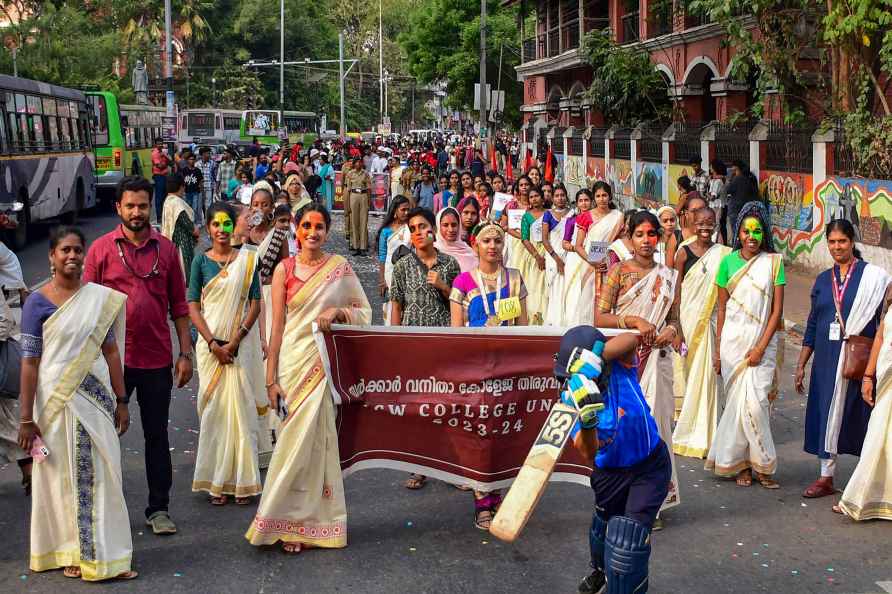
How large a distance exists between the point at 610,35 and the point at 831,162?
16843 mm

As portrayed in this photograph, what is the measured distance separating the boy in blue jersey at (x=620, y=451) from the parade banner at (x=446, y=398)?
1.37 m

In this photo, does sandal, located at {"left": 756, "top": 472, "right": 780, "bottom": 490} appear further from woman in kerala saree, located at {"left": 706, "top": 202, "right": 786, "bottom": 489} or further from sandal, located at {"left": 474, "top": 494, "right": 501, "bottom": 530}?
sandal, located at {"left": 474, "top": 494, "right": 501, "bottom": 530}

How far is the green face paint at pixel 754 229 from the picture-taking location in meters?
7.69

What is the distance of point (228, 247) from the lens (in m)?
7.53

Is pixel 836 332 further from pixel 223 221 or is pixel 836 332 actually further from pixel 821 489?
pixel 223 221

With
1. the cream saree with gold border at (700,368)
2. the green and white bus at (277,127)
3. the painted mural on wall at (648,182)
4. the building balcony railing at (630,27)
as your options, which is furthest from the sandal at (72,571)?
the green and white bus at (277,127)

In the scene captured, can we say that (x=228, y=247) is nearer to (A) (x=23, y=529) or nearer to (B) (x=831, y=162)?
(A) (x=23, y=529)

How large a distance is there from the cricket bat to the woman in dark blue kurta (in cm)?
325

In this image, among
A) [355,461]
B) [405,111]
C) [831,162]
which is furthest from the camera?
[405,111]

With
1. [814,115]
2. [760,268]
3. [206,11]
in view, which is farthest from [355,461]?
[206,11]

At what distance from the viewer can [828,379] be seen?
290 inches

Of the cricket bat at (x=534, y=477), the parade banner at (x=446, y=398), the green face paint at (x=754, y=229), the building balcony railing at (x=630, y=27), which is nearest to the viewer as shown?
the cricket bat at (x=534, y=477)

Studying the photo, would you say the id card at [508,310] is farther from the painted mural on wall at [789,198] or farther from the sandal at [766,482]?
the painted mural on wall at [789,198]

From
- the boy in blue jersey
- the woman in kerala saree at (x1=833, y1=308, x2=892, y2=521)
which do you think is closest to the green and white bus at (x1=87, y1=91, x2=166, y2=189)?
the woman in kerala saree at (x1=833, y1=308, x2=892, y2=521)
